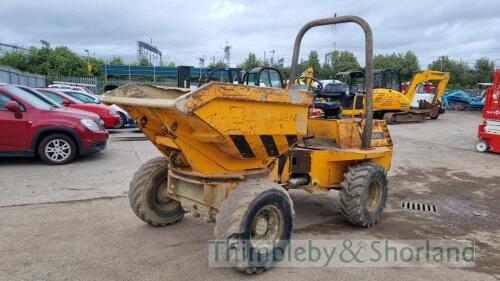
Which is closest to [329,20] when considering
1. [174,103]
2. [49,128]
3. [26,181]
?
[174,103]

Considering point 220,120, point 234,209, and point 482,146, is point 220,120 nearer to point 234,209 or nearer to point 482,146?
point 234,209

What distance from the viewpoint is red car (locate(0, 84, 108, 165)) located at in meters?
8.29

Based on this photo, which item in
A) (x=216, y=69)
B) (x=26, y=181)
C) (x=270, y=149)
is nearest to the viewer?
(x=270, y=149)

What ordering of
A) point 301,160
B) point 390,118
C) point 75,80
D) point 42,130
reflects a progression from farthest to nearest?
Result: point 75,80
point 390,118
point 42,130
point 301,160

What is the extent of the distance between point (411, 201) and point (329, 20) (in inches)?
125

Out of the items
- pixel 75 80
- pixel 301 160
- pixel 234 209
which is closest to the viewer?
pixel 234 209

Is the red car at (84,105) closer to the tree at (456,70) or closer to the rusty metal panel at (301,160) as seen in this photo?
the rusty metal panel at (301,160)

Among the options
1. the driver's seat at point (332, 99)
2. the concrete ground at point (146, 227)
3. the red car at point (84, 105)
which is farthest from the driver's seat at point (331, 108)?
the red car at point (84, 105)

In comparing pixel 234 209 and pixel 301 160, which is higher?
pixel 301 160

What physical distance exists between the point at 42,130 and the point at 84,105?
16.9ft

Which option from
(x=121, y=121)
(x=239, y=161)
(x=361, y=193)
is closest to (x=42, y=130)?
(x=239, y=161)

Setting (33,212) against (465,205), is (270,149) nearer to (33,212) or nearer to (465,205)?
(33,212)

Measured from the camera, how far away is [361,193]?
5.01 m

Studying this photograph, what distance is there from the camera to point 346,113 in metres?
5.71
